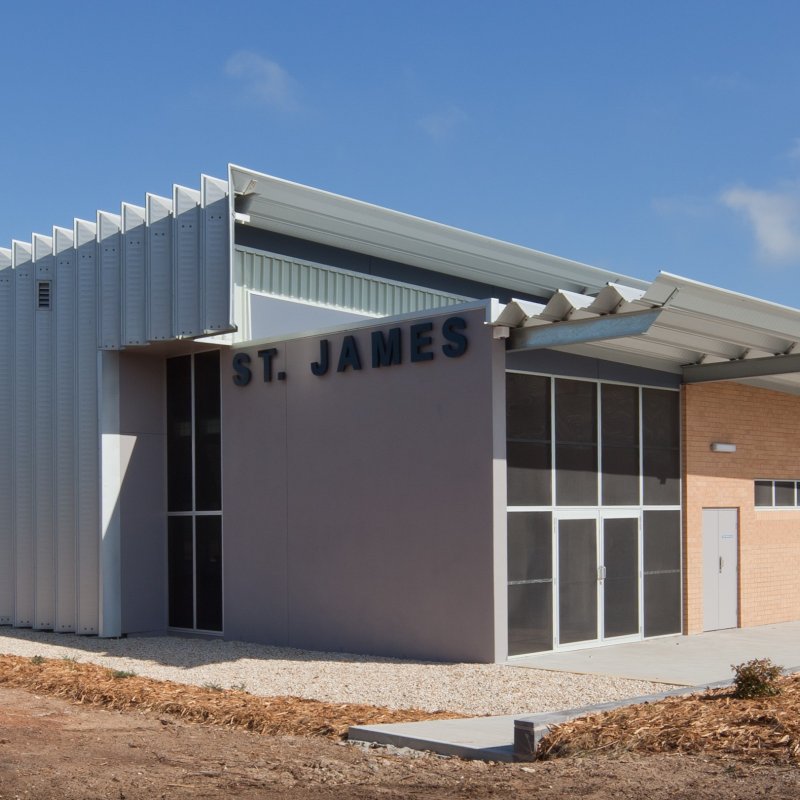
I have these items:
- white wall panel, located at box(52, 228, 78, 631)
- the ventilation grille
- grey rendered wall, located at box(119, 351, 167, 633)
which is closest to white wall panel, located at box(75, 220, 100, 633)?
white wall panel, located at box(52, 228, 78, 631)

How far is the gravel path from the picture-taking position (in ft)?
41.0

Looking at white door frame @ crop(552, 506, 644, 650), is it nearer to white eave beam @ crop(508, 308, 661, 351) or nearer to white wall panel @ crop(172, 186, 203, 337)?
white eave beam @ crop(508, 308, 661, 351)

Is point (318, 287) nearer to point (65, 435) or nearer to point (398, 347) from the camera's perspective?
point (398, 347)

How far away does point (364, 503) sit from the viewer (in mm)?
16688

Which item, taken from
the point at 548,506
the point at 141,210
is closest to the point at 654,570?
the point at 548,506

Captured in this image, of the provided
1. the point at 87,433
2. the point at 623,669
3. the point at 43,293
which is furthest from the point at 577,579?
the point at 43,293

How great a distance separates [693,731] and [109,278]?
13.7m

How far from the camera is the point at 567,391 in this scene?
16.9 m

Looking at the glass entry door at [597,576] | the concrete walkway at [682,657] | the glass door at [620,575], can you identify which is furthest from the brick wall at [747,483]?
the glass entry door at [597,576]

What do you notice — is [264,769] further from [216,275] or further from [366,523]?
[216,275]

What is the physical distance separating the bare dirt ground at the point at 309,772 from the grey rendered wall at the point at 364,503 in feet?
19.3

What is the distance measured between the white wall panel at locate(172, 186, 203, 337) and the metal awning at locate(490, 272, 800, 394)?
17.8ft

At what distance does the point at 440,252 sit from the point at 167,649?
924 cm

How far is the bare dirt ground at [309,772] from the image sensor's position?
303 inches
